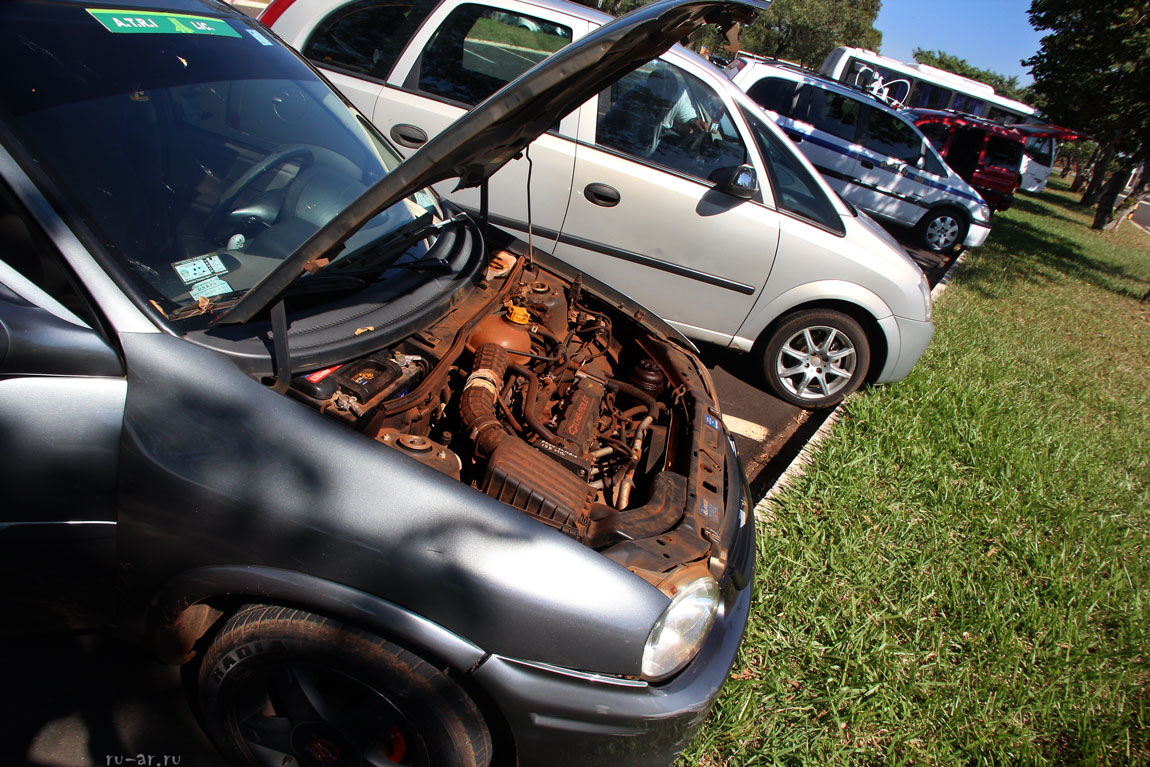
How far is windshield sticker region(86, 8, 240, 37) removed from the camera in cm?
206

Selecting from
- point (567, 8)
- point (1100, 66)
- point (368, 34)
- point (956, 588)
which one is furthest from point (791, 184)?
point (1100, 66)

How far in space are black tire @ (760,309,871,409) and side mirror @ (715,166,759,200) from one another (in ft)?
2.79

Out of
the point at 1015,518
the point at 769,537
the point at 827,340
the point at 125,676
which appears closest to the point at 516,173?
the point at 827,340

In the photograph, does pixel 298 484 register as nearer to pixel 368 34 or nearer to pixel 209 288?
pixel 209 288

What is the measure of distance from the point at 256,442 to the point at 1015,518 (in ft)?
12.2

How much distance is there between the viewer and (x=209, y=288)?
1.75m

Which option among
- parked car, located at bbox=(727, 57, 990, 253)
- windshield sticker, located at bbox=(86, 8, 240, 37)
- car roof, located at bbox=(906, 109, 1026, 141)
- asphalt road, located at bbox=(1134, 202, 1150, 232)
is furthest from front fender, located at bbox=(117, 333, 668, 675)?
asphalt road, located at bbox=(1134, 202, 1150, 232)

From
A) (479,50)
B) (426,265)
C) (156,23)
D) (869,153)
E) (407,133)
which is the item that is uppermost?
(869,153)

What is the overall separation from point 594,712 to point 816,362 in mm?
3358

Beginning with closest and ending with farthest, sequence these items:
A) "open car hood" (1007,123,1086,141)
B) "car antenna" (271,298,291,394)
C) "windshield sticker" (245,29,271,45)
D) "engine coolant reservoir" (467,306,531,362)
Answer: "car antenna" (271,298,291,394) < "engine coolant reservoir" (467,306,531,362) < "windshield sticker" (245,29,271,45) < "open car hood" (1007,123,1086,141)

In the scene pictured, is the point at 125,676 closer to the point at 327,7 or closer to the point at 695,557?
the point at 695,557

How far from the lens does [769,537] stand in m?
3.08

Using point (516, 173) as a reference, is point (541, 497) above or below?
below

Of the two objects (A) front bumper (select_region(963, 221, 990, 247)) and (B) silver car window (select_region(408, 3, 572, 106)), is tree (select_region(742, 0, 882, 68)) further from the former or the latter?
(B) silver car window (select_region(408, 3, 572, 106))
